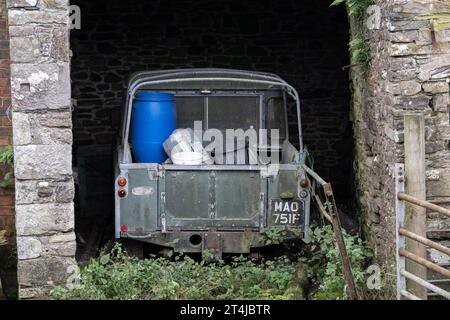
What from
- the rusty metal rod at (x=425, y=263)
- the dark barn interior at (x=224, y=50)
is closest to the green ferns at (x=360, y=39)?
the rusty metal rod at (x=425, y=263)

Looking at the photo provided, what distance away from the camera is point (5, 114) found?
24.2 ft

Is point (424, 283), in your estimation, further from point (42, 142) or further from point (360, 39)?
point (42, 142)

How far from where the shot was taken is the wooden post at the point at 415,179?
6074 millimetres

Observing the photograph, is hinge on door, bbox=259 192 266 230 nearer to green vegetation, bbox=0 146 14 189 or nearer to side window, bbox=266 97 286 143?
side window, bbox=266 97 286 143

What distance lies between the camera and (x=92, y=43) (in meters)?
13.8

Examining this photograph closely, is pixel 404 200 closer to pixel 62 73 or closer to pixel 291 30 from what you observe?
pixel 62 73

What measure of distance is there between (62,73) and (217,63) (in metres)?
7.65

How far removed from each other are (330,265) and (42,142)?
111 inches

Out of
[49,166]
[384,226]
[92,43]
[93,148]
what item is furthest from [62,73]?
[92,43]

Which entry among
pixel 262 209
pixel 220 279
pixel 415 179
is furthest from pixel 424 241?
pixel 262 209

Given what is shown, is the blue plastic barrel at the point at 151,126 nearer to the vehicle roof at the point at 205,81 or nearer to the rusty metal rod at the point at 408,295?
the vehicle roof at the point at 205,81

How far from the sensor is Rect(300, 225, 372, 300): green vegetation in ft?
21.8

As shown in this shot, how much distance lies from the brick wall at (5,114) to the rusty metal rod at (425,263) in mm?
3893

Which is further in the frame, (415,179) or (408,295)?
(415,179)
